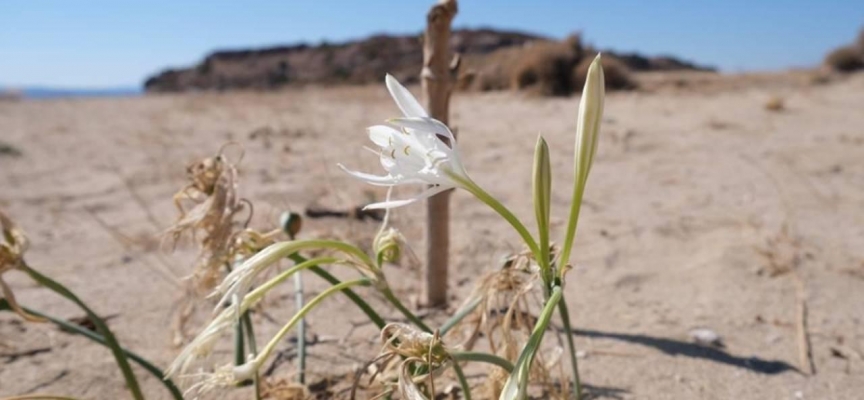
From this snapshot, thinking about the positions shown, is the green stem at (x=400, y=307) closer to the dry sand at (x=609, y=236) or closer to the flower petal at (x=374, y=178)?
the flower petal at (x=374, y=178)

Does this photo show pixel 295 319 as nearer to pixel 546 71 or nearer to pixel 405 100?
pixel 405 100

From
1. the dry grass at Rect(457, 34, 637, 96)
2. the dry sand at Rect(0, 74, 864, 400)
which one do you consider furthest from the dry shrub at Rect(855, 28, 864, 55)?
the dry sand at Rect(0, 74, 864, 400)

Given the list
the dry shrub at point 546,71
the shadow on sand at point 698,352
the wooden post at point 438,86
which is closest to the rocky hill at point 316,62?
the dry shrub at point 546,71

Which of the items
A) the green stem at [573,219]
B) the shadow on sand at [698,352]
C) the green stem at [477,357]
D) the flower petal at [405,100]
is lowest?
the shadow on sand at [698,352]

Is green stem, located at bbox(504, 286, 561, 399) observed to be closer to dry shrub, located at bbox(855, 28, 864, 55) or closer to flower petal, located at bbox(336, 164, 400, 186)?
flower petal, located at bbox(336, 164, 400, 186)

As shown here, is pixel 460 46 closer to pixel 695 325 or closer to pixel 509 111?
pixel 509 111

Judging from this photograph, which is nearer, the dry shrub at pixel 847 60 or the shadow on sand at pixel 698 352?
the shadow on sand at pixel 698 352

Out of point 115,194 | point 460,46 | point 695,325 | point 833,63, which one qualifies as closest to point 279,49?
point 460,46
